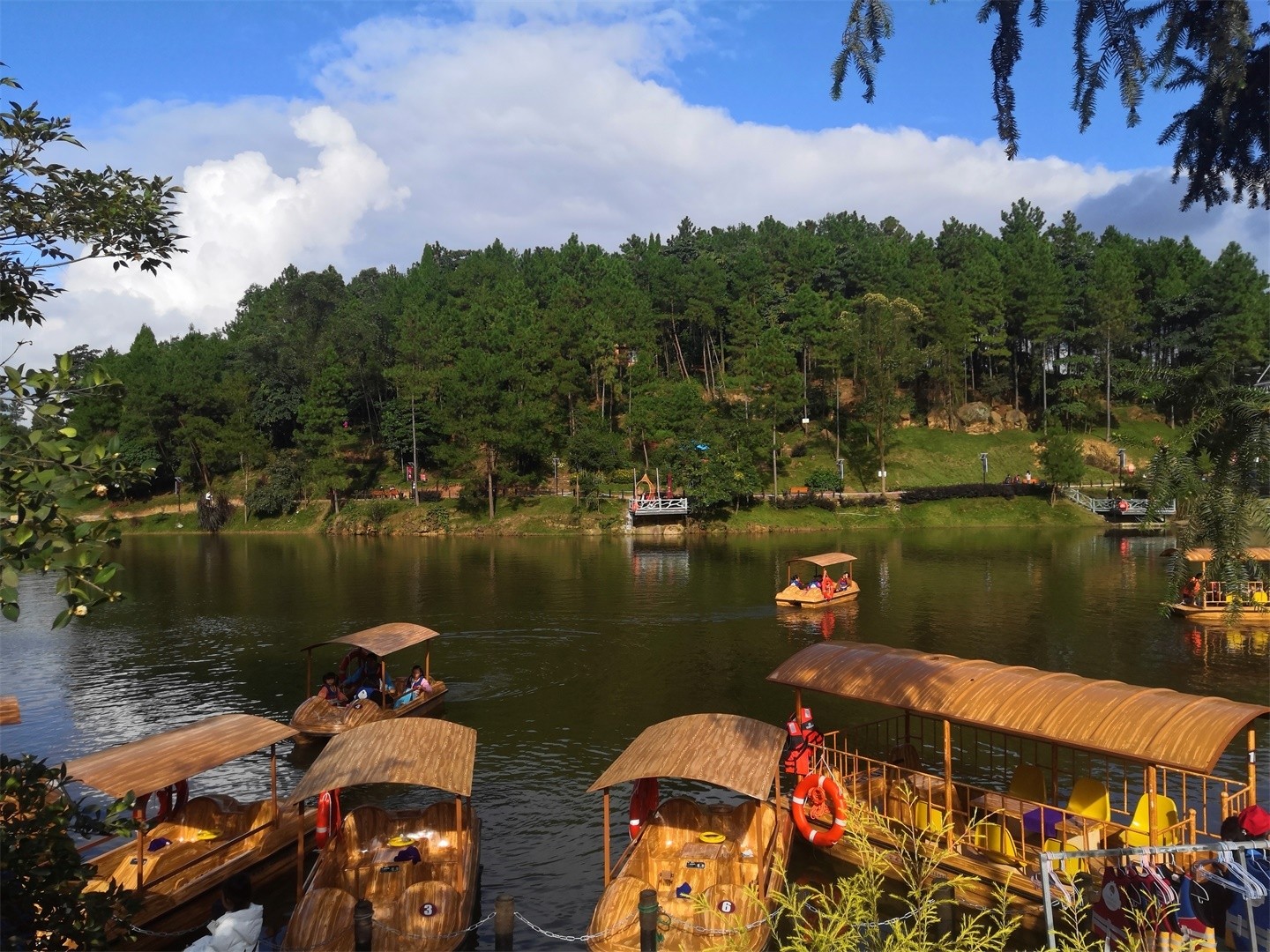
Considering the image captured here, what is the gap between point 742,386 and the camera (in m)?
89.9

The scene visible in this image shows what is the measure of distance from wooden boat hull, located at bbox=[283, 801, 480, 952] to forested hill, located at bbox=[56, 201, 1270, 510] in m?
62.6

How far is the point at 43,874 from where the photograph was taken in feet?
24.9

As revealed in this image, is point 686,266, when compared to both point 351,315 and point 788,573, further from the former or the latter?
point 788,573

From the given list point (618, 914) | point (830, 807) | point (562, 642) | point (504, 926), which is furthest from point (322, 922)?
point (562, 642)

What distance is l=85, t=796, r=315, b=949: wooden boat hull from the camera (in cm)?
1522

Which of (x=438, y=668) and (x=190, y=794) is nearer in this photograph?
(x=190, y=794)

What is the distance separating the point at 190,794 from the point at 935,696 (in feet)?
59.8

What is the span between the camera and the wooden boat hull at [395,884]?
1398cm

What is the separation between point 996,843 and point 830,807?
10.6 feet

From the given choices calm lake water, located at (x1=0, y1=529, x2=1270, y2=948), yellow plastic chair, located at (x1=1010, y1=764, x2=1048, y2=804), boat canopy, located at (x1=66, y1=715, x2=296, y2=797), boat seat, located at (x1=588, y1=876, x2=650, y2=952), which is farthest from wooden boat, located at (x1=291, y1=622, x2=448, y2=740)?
yellow plastic chair, located at (x1=1010, y1=764, x2=1048, y2=804)

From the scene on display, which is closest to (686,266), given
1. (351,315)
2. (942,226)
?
(942,226)

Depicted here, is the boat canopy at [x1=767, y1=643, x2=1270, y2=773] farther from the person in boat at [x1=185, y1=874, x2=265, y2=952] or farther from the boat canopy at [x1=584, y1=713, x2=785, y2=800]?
the person in boat at [x1=185, y1=874, x2=265, y2=952]

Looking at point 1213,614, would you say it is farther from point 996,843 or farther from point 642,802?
point 642,802

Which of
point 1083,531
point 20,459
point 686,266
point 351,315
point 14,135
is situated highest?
point 686,266
